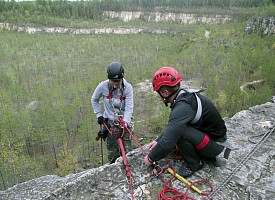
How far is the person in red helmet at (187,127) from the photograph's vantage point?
3079mm

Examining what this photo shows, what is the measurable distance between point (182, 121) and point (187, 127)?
22 centimetres

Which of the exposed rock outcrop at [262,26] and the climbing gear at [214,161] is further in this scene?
the exposed rock outcrop at [262,26]

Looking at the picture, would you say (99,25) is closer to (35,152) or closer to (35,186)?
(35,152)

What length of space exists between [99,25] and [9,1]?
22779mm

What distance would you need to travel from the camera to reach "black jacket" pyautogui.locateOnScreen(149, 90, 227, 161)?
10.0 ft

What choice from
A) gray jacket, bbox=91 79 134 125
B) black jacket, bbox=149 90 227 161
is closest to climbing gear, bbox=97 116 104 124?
gray jacket, bbox=91 79 134 125

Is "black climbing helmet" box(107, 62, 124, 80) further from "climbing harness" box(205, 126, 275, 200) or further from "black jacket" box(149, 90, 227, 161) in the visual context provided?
"climbing harness" box(205, 126, 275, 200)

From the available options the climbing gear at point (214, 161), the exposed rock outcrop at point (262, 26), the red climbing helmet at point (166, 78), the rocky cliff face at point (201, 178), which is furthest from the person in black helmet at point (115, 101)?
the exposed rock outcrop at point (262, 26)

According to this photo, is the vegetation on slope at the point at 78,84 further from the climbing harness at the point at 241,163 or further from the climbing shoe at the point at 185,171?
the climbing harness at the point at 241,163

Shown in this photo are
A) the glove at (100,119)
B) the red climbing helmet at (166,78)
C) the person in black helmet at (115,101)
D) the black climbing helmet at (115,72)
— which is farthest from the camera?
the glove at (100,119)

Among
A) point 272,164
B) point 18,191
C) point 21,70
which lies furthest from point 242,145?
point 21,70

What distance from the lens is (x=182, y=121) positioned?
304cm

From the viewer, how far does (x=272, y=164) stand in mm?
3895

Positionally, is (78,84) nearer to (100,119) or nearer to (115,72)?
(100,119)
